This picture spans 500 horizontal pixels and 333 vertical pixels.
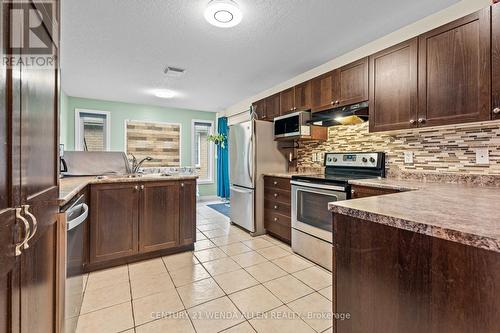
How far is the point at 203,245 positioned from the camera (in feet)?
9.88

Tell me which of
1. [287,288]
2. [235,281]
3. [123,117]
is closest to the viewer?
→ [287,288]

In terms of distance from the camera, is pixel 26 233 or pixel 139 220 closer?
pixel 26 233

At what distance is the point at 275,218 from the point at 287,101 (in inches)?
66.4

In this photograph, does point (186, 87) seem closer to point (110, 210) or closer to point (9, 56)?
point (110, 210)

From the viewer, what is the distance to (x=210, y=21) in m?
2.14

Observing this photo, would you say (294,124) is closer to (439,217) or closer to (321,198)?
(321,198)

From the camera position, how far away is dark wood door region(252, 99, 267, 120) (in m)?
3.98

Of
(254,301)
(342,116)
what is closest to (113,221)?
(254,301)

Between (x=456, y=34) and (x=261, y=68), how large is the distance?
215cm

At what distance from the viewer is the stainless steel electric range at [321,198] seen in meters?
2.34

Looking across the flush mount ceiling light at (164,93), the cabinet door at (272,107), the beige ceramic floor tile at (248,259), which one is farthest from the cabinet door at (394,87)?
the flush mount ceiling light at (164,93)

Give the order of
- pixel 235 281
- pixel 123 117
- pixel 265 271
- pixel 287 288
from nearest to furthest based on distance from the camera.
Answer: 1. pixel 287 288
2. pixel 235 281
3. pixel 265 271
4. pixel 123 117

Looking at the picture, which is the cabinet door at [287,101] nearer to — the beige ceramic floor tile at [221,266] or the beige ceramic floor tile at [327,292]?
the beige ceramic floor tile at [221,266]

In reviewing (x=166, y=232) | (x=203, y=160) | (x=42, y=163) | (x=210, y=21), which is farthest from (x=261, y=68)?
(x=203, y=160)
